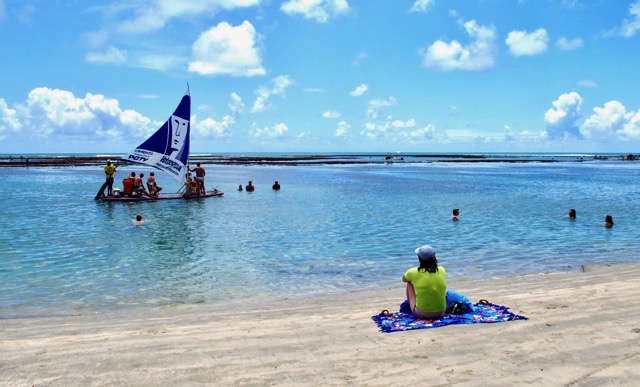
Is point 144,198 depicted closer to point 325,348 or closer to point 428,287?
point 428,287

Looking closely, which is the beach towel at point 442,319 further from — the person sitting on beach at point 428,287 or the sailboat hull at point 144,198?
the sailboat hull at point 144,198

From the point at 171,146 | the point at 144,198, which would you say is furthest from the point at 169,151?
the point at 144,198

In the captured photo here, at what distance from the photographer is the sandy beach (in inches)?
242

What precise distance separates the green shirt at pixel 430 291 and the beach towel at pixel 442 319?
230 millimetres

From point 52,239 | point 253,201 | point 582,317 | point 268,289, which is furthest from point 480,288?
point 253,201

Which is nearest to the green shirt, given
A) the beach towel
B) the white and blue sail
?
the beach towel

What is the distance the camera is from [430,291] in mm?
8562

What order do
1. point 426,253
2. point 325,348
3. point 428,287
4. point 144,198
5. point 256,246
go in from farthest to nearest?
point 144,198, point 256,246, point 428,287, point 426,253, point 325,348

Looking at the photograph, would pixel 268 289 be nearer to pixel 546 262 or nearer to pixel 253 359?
pixel 253 359

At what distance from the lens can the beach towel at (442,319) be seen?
8.19 meters

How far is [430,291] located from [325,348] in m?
2.29

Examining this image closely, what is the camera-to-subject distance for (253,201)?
36.4 meters

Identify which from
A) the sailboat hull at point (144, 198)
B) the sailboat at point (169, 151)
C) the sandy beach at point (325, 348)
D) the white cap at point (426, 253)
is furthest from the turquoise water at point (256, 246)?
the white cap at point (426, 253)

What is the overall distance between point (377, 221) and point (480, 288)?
1364 centimetres
